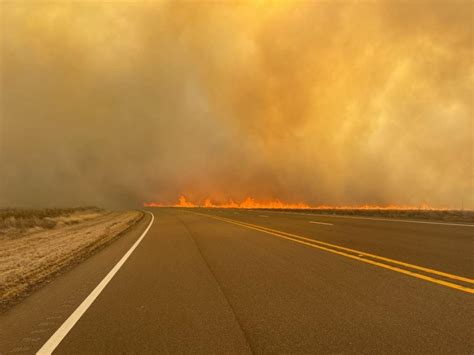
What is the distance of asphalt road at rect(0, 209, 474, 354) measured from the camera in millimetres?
4055

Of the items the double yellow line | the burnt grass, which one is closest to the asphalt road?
the double yellow line

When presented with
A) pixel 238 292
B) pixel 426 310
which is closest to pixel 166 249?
pixel 238 292

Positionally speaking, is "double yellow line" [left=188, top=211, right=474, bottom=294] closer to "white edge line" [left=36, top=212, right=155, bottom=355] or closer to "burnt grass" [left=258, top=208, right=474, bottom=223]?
"white edge line" [left=36, top=212, right=155, bottom=355]

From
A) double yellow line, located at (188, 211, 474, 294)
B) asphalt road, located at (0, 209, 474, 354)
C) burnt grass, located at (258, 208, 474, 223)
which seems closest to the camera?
asphalt road, located at (0, 209, 474, 354)

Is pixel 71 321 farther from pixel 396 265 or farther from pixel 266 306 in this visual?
pixel 396 265

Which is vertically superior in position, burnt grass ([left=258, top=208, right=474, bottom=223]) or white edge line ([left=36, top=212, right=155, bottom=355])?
burnt grass ([left=258, top=208, right=474, bottom=223])

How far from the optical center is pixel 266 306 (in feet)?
17.4

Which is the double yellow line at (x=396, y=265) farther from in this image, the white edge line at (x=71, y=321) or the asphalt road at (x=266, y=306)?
the white edge line at (x=71, y=321)

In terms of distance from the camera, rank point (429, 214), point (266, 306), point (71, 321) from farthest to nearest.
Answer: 1. point (429, 214)
2. point (266, 306)
3. point (71, 321)

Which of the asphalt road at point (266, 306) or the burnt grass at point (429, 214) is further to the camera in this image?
the burnt grass at point (429, 214)

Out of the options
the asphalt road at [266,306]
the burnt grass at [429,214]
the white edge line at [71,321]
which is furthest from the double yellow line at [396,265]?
the burnt grass at [429,214]

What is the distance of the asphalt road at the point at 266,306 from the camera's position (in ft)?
13.3

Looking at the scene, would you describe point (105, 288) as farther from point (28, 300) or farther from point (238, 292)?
point (238, 292)

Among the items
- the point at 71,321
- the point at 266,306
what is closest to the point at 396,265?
the point at 266,306
